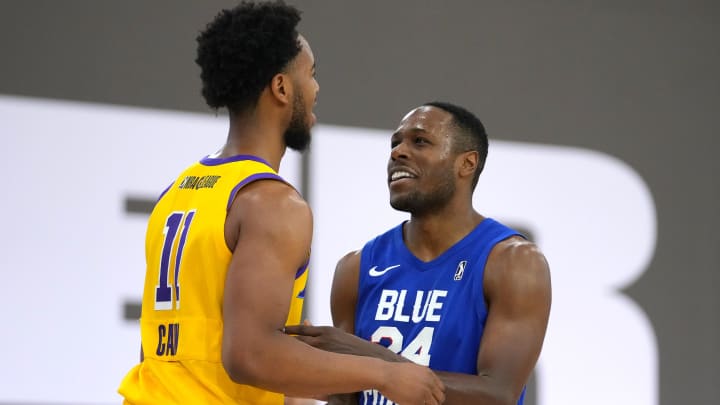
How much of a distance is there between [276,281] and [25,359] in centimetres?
279

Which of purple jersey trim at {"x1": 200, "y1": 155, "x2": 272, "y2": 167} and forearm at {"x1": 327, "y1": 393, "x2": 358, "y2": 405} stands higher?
purple jersey trim at {"x1": 200, "y1": 155, "x2": 272, "y2": 167}

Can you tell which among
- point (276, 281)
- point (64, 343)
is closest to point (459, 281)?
point (276, 281)

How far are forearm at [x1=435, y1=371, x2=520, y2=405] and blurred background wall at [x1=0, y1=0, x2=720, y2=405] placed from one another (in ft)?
8.44

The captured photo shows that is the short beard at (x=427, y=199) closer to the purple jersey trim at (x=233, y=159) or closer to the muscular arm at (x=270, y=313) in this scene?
the purple jersey trim at (x=233, y=159)

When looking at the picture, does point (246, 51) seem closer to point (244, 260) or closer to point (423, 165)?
point (244, 260)

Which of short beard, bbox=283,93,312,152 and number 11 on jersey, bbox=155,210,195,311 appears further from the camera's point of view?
short beard, bbox=283,93,312,152

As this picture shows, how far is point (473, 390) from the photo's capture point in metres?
2.52

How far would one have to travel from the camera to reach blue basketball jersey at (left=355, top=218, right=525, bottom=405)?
106 inches

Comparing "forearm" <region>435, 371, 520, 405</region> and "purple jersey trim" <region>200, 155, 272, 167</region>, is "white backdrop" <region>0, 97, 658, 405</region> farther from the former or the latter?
"purple jersey trim" <region>200, 155, 272, 167</region>

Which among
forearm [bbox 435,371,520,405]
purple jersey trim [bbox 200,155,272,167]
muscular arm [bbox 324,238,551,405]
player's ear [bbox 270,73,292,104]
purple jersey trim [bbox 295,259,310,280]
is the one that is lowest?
forearm [bbox 435,371,520,405]

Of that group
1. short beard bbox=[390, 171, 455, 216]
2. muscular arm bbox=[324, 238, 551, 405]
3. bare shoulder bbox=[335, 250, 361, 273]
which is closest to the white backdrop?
bare shoulder bbox=[335, 250, 361, 273]

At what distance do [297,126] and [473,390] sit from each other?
849 mm

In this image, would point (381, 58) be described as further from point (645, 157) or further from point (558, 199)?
point (645, 157)

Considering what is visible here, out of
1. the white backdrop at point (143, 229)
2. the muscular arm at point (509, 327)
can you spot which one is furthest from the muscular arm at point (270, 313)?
the white backdrop at point (143, 229)
